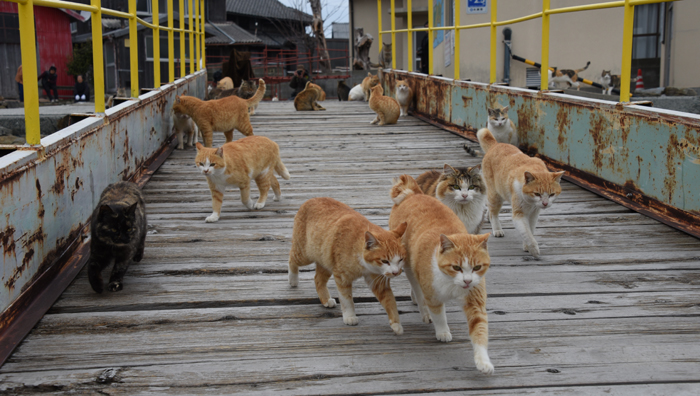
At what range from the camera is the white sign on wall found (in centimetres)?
1675

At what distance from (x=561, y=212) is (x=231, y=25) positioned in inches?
1235

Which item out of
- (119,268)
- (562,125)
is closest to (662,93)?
(562,125)

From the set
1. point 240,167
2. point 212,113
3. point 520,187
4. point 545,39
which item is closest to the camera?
point 520,187

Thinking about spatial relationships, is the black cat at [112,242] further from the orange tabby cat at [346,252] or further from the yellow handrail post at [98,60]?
the yellow handrail post at [98,60]

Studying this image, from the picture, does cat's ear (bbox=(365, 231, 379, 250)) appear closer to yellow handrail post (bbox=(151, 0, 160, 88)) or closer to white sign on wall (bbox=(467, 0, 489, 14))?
yellow handrail post (bbox=(151, 0, 160, 88))

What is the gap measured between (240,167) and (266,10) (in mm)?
36801

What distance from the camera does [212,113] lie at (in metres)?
7.50

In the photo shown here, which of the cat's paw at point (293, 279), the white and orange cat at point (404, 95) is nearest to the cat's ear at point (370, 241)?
the cat's paw at point (293, 279)

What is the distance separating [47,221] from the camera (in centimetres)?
319

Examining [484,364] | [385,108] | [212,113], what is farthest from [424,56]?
[484,364]

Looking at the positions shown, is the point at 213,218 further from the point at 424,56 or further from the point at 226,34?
the point at 226,34

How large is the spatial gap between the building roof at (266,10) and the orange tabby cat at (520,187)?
34.5 meters

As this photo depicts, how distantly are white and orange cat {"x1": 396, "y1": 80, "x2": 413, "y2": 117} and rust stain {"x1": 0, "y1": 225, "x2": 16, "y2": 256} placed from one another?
823cm

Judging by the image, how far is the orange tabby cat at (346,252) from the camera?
268 cm
